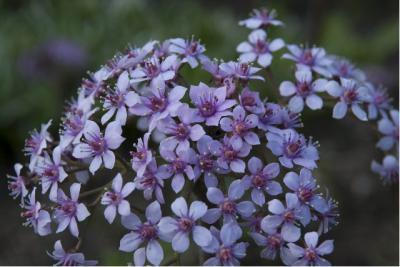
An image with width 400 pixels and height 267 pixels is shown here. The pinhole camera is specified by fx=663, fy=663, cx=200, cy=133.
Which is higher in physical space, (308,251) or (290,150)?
(290,150)

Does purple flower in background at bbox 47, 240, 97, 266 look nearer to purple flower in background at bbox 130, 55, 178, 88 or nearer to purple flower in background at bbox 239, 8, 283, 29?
purple flower in background at bbox 130, 55, 178, 88

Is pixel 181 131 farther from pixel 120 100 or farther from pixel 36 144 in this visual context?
pixel 36 144

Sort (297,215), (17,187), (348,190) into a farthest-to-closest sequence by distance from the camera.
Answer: (348,190), (17,187), (297,215)

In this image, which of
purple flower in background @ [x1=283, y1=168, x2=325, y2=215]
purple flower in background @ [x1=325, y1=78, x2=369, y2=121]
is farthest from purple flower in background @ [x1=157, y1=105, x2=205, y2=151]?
purple flower in background @ [x1=325, y1=78, x2=369, y2=121]

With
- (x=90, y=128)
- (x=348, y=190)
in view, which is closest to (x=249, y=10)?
(x=348, y=190)

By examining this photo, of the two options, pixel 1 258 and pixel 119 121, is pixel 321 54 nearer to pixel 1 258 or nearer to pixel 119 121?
pixel 119 121

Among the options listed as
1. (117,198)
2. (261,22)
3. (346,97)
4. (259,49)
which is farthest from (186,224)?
(261,22)
